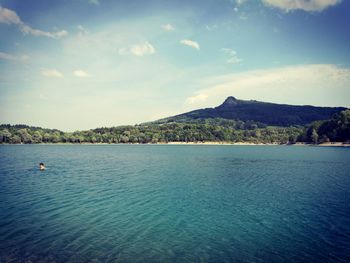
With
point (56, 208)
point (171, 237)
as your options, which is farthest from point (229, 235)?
point (56, 208)

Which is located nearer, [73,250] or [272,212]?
[73,250]

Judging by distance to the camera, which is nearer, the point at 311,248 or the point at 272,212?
the point at 311,248

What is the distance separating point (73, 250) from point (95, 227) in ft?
18.5

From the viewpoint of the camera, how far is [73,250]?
22.1 meters

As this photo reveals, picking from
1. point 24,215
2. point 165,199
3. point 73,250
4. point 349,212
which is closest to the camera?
point 73,250

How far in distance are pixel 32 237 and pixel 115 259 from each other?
32.0ft

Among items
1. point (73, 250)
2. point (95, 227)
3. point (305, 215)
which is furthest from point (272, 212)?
point (73, 250)

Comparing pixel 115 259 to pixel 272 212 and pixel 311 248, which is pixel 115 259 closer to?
pixel 311 248

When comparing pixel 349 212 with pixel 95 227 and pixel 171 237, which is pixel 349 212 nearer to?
pixel 171 237

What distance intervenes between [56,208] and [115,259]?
59.4 feet

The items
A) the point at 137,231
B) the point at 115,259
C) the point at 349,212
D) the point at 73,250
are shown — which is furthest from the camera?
the point at 349,212

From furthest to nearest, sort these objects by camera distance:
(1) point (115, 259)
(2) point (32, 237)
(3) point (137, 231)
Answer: (3) point (137, 231)
(2) point (32, 237)
(1) point (115, 259)

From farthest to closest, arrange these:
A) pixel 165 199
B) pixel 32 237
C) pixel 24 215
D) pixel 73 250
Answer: pixel 165 199 → pixel 24 215 → pixel 32 237 → pixel 73 250

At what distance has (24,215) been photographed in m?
31.9
